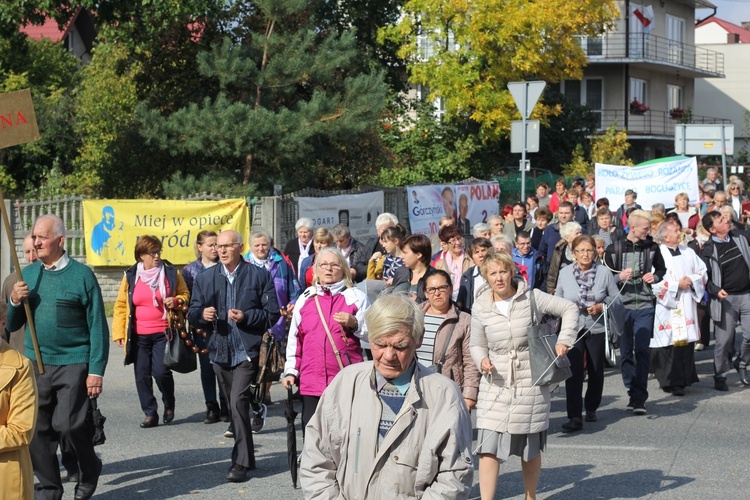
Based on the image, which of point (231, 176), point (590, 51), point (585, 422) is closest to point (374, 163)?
point (231, 176)

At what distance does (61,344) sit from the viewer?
23.0ft

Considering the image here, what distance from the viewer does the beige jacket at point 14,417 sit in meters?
4.87

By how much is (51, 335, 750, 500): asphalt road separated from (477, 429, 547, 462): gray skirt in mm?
787

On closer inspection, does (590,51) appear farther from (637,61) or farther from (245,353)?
(245,353)

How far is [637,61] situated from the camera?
51844 mm

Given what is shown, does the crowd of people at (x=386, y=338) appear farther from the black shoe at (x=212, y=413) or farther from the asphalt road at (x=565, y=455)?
the asphalt road at (x=565, y=455)

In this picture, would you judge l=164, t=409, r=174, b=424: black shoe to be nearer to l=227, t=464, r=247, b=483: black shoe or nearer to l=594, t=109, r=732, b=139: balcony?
l=227, t=464, r=247, b=483: black shoe

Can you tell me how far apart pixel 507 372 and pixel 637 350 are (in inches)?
162

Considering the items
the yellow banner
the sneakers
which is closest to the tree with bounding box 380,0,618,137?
the yellow banner

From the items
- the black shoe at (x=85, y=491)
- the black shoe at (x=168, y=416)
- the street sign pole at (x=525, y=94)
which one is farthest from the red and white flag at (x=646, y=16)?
the black shoe at (x=85, y=491)

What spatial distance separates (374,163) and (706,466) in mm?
17624

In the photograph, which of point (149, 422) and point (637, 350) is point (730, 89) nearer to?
point (637, 350)

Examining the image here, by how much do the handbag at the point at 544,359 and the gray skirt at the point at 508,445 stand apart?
13.9 inches

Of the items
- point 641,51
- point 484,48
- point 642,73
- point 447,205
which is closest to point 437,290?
point 447,205
